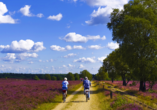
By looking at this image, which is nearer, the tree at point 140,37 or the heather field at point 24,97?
the heather field at point 24,97

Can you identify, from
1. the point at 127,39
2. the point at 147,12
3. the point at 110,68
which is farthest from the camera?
the point at 110,68

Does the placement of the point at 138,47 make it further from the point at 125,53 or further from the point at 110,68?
the point at 110,68

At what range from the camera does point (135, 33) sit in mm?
25953

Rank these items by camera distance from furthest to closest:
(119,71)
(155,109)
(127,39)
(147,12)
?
(119,71)
(127,39)
(147,12)
(155,109)

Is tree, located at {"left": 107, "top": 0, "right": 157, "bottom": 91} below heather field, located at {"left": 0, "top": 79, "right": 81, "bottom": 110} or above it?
above

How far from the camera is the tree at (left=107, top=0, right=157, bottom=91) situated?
953 inches

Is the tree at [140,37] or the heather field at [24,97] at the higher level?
the tree at [140,37]

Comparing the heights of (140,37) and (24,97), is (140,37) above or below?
above

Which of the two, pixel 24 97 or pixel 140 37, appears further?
pixel 140 37

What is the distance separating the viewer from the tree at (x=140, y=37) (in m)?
24.2

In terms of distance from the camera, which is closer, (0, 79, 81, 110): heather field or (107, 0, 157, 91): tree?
(0, 79, 81, 110): heather field

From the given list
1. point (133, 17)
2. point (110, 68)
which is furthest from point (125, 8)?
point (110, 68)

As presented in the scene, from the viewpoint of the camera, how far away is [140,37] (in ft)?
82.7

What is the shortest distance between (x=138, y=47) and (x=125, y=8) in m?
7.84
